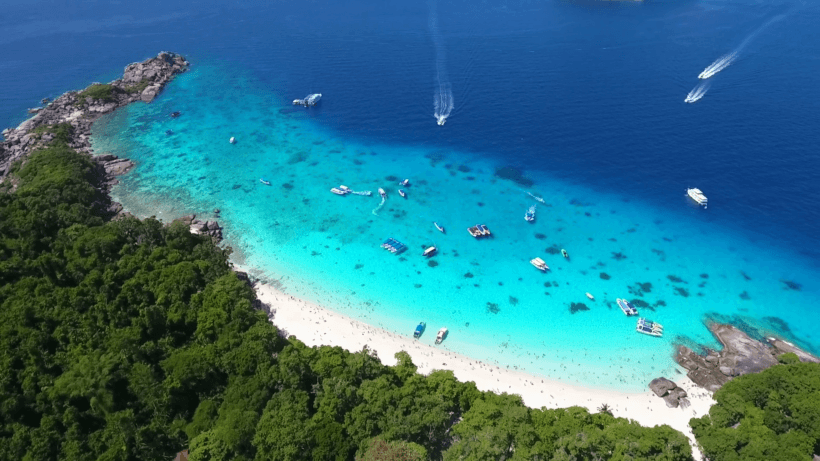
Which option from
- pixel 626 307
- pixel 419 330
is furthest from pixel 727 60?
pixel 419 330

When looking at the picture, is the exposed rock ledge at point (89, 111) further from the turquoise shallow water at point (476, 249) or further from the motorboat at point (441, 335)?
the motorboat at point (441, 335)

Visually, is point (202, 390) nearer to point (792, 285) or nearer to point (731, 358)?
point (731, 358)

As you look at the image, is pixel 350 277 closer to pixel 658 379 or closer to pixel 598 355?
pixel 598 355

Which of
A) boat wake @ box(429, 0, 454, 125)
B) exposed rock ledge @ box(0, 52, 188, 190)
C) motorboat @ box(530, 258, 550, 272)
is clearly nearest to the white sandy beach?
motorboat @ box(530, 258, 550, 272)

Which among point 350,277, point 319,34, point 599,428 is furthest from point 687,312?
point 319,34

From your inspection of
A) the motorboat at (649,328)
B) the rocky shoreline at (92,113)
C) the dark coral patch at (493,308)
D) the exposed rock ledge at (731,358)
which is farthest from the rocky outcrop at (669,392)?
the rocky shoreline at (92,113)
